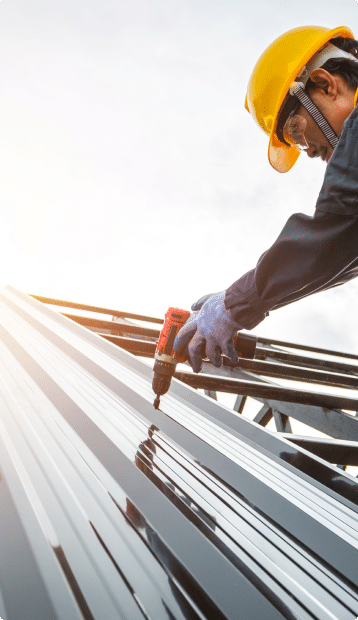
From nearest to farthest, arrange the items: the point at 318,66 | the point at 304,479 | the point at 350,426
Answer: the point at 304,479 → the point at 318,66 → the point at 350,426

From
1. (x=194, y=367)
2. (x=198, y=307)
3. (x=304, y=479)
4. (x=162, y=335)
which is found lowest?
(x=304, y=479)

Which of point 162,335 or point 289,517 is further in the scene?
point 162,335

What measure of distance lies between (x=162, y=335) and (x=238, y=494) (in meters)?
0.83

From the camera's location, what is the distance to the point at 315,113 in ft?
5.37

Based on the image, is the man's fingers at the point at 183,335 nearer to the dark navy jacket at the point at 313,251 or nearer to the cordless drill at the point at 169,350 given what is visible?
the cordless drill at the point at 169,350

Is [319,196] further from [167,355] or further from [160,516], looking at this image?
[160,516]

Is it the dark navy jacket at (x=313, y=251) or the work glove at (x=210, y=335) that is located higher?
the dark navy jacket at (x=313, y=251)

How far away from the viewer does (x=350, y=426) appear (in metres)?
2.23

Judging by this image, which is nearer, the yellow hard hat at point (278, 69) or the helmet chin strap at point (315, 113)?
the helmet chin strap at point (315, 113)

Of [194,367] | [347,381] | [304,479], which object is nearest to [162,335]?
[194,367]

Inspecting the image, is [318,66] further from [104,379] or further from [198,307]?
[104,379]

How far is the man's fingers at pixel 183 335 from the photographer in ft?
5.17

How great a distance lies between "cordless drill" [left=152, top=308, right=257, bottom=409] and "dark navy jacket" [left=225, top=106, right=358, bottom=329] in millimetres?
138

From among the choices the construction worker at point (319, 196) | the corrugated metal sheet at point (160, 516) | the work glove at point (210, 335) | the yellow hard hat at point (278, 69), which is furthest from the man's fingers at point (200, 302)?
the yellow hard hat at point (278, 69)
